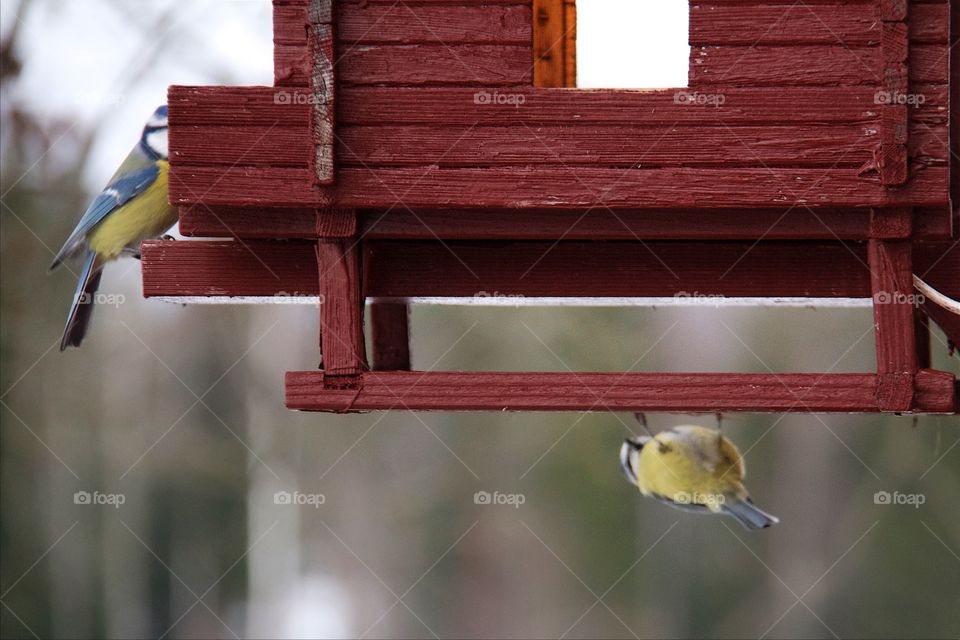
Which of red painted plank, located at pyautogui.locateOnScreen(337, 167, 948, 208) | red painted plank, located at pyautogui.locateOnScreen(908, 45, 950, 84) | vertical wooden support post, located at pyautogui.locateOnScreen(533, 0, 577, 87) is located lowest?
red painted plank, located at pyautogui.locateOnScreen(337, 167, 948, 208)

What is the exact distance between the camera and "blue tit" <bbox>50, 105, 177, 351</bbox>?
2.03m

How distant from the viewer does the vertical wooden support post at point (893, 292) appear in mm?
1634

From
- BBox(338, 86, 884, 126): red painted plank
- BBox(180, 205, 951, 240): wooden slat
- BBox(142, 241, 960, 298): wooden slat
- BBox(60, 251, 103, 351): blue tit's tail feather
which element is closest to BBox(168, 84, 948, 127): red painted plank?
BBox(338, 86, 884, 126): red painted plank

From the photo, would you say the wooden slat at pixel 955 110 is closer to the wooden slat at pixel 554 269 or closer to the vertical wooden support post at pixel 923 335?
the wooden slat at pixel 554 269

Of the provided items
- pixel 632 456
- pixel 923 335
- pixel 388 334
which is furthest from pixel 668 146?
pixel 632 456

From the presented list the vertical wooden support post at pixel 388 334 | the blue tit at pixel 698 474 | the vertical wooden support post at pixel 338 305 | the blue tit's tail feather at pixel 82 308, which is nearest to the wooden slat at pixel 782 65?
the vertical wooden support post at pixel 338 305

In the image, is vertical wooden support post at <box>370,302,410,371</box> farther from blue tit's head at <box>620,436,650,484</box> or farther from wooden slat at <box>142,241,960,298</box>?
blue tit's head at <box>620,436,650,484</box>

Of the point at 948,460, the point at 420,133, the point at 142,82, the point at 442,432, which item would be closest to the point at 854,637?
the point at 948,460

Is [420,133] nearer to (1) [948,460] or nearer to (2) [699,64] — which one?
(2) [699,64]

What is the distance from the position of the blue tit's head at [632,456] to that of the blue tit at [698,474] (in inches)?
2.1

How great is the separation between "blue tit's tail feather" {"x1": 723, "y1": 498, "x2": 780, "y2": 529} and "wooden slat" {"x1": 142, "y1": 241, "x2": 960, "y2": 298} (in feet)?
2.20

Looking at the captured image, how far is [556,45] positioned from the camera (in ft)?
6.96

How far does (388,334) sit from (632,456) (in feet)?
2.22

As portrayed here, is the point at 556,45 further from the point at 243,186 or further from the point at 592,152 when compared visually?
the point at 243,186
